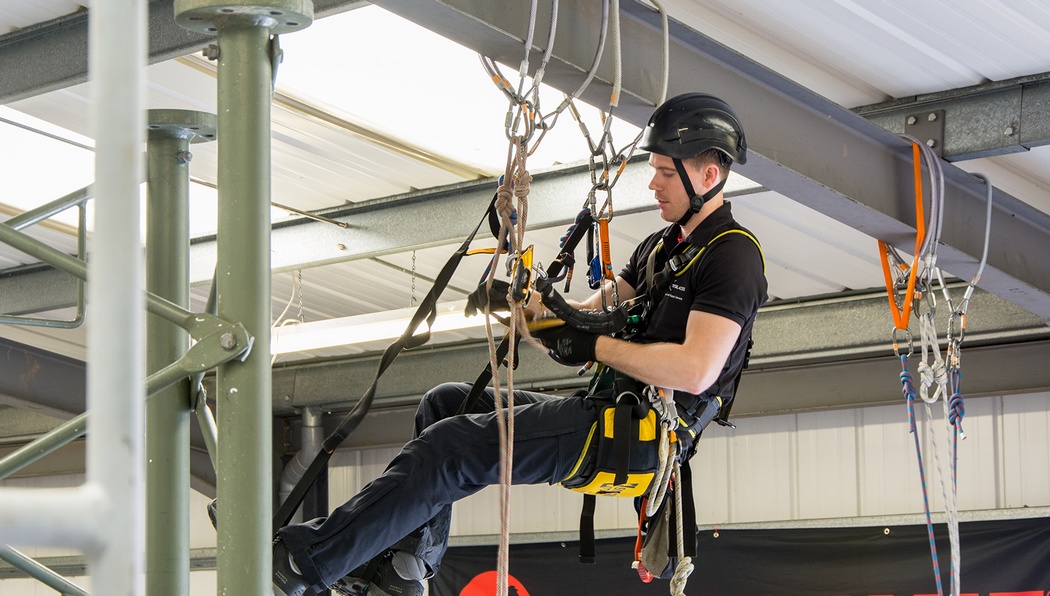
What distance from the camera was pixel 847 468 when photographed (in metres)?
10.0

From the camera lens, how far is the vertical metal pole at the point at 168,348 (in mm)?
3535

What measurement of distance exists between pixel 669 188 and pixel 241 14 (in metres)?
1.69

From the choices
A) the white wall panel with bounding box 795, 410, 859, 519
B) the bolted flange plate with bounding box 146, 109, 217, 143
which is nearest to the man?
the bolted flange plate with bounding box 146, 109, 217, 143

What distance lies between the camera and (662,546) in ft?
14.5

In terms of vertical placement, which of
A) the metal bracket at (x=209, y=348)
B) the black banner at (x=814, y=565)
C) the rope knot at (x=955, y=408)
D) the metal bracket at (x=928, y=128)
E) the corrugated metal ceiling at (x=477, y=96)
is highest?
the corrugated metal ceiling at (x=477, y=96)

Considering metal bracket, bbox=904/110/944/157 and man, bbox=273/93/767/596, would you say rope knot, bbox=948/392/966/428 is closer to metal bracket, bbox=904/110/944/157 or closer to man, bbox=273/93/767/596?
metal bracket, bbox=904/110/944/157

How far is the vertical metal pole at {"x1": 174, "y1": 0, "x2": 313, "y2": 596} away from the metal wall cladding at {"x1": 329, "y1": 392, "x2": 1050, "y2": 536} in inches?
283

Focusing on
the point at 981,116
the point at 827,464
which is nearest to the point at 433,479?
the point at 981,116

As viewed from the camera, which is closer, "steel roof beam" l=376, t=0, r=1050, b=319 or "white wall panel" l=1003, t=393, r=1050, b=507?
"steel roof beam" l=376, t=0, r=1050, b=319

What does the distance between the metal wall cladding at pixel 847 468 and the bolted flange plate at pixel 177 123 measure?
692 cm

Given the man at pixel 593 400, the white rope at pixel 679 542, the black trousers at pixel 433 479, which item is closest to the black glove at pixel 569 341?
the man at pixel 593 400

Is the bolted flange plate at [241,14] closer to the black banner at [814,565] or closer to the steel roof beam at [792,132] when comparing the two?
the steel roof beam at [792,132]

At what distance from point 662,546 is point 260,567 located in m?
1.80

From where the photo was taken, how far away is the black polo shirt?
4.03 m
